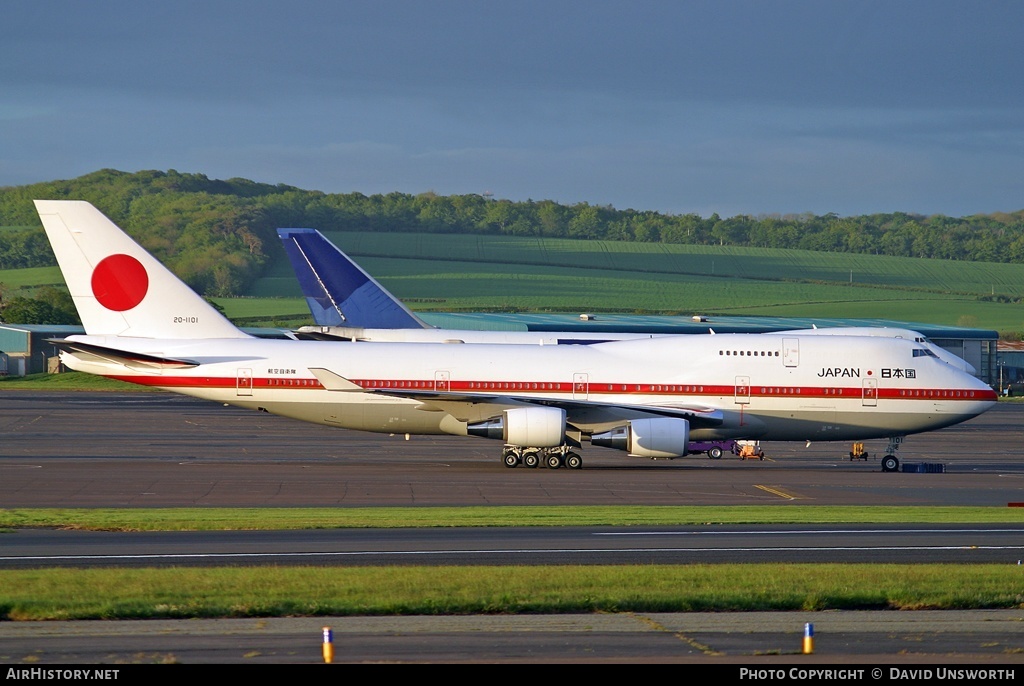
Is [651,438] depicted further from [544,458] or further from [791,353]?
[791,353]

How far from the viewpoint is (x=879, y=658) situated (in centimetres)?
1184

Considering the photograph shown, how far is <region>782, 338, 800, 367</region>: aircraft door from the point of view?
39656 millimetres

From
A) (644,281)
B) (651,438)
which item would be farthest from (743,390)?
(644,281)

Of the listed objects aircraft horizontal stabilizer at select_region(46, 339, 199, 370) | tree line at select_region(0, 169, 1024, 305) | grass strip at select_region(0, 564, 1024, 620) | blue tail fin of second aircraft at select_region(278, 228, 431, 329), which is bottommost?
grass strip at select_region(0, 564, 1024, 620)

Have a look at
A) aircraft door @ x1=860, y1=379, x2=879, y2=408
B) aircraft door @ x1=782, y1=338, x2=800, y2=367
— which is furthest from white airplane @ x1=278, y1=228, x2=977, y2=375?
aircraft door @ x1=860, y1=379, x2=879, y2=408

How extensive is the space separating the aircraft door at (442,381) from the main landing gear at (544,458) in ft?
9.24

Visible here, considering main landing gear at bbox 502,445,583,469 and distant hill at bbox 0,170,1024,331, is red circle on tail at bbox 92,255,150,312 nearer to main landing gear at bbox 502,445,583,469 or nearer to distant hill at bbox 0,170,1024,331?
main landing gear at bbox 502,445,583,469

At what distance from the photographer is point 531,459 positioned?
126ft

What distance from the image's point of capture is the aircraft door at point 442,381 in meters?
38.3

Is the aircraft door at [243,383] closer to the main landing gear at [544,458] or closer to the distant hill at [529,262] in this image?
the main landing gear at [544,458]

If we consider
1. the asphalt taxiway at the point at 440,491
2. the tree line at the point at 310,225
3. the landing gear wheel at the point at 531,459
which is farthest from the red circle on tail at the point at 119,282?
the tree line at the point at 310,225

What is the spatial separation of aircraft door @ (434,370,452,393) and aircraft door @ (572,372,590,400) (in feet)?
13.3

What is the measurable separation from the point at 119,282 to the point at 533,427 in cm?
1441

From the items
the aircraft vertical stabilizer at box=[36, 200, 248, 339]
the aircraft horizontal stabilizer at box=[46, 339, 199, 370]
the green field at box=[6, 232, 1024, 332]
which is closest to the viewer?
the aircraft horizontal stabilizer at box=[46, 339, 199, 370]
